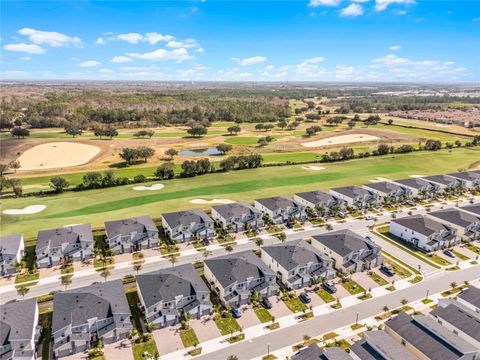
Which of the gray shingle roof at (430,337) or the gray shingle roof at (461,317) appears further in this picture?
the gray shingle roof at (461,317)

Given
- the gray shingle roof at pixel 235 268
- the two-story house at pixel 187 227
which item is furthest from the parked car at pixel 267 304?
the two-story house at pixel 187 227

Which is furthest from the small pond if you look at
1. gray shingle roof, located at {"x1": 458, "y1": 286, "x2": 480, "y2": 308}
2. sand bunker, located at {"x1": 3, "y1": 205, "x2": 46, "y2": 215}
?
gray shingle roof, located at {"x1": 458, "y1": 286, "x2": 480, "y2": 308}

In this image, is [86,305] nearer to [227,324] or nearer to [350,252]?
[227,324]

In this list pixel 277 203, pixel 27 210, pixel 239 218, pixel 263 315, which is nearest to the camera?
pixel 263 315

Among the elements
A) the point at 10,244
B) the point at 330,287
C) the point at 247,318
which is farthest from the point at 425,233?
the point at 10,244

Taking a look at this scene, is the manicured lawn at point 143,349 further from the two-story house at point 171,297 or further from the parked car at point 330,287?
the parked car at point 330,287

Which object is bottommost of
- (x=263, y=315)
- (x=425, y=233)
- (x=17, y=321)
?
(x=263, y=315)

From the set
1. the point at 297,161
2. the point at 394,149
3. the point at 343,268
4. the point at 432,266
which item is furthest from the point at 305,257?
the point at 394,149

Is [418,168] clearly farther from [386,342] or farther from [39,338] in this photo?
[39,338]
